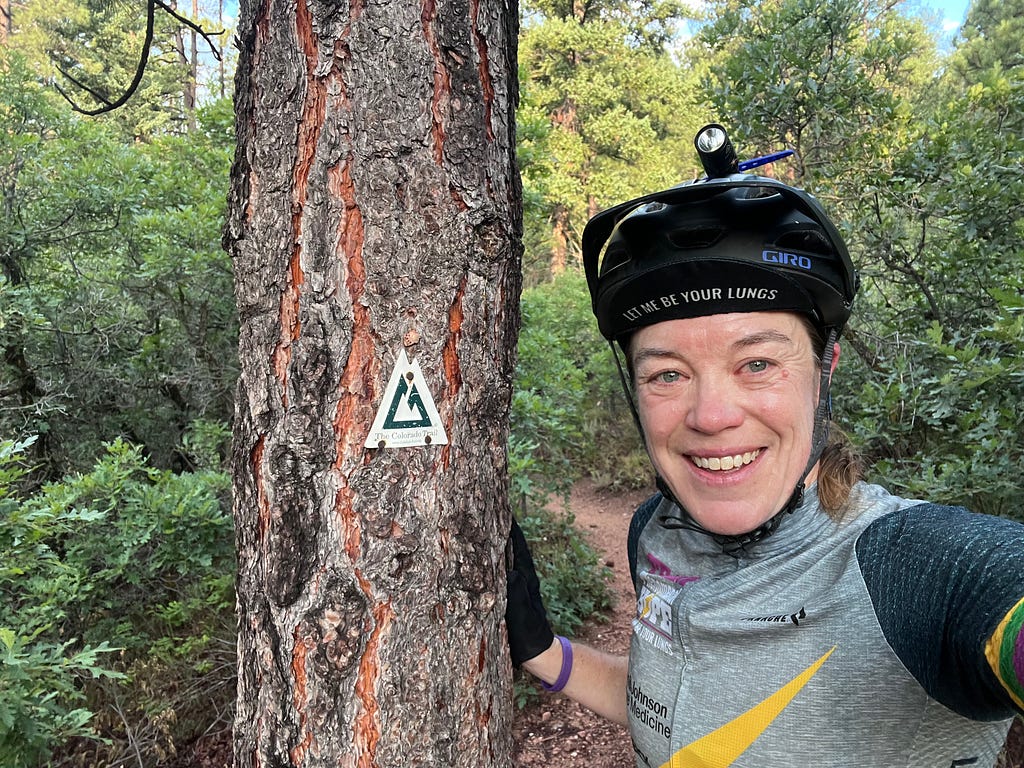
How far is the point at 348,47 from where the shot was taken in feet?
4.20

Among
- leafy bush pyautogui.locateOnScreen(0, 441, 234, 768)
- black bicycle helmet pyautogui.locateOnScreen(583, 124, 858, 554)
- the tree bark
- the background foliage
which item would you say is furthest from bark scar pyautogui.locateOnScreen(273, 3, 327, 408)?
leafy bush pyautogui.locateOnScreen(0, 441, 234, 768)

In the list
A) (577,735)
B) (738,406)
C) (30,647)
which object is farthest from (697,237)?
(577,735)

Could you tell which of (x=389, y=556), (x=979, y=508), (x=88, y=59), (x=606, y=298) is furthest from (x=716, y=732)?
(x=88, y=59)

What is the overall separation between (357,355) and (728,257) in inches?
35.4

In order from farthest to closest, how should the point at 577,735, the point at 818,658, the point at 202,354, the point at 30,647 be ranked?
the point at 202,354 < the point at 577,735 < the point at 30,647 < the point at 818,658

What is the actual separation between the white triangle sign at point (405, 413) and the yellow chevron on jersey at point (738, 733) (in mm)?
905

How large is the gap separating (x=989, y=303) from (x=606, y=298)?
12.8 feet

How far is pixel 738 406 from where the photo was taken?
1432 millimetres

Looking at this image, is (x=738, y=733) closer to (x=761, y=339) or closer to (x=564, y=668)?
(x=564, y=668)

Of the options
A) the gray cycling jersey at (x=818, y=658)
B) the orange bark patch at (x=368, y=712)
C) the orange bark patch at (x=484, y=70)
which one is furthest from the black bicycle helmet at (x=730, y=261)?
the orange bark patch at (x=368, y=712)

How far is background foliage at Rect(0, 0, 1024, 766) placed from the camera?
301 centimetres

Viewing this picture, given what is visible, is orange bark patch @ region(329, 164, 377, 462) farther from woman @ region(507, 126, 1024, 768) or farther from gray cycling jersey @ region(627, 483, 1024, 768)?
gray cycling jersey @ region(627, 483, 1024, 768)

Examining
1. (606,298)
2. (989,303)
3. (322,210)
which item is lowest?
(606,298)

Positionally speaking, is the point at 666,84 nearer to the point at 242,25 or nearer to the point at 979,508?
the point at 979,508
